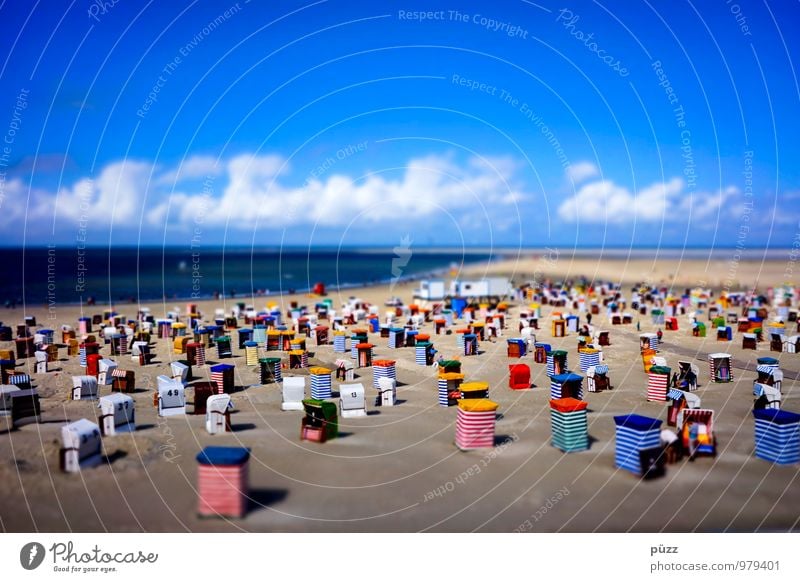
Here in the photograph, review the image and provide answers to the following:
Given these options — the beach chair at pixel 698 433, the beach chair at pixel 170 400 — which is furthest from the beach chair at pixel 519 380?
the beach chair at pixel 170 400

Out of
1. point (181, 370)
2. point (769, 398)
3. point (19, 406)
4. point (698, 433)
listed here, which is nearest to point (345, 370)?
point (181, 370)

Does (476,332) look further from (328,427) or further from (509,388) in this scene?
(328,427)

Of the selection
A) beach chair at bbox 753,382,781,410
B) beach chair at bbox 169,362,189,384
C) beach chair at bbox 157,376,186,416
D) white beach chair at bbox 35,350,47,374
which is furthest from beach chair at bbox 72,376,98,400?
beach chair at bbox 753,382,781,410

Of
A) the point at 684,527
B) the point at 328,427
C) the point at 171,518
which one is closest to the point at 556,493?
the point at 684,527

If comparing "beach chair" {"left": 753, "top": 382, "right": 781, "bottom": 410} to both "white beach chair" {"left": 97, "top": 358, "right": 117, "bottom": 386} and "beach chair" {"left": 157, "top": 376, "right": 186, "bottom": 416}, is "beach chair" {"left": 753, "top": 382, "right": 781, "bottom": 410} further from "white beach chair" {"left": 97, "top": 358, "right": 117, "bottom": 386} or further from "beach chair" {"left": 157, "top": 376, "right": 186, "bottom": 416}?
"white beach chair" {"left": 97, "top": 358, "right": 117, "bottom": 386}

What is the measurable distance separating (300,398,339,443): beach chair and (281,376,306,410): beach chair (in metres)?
3.51

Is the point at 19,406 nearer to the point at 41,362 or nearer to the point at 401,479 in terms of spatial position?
the point at 41,362

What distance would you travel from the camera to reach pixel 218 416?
61.4 feet

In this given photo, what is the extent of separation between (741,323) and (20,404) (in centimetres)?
3966
